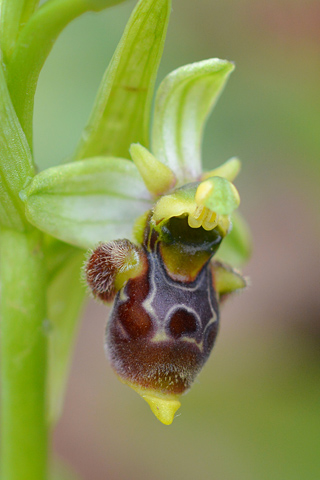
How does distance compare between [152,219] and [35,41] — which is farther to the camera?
[152,219]

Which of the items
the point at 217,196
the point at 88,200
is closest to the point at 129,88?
the point at 88,200

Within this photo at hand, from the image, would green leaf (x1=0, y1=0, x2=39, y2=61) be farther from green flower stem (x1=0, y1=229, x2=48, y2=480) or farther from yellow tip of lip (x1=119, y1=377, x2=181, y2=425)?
yellow tip of lip (x1=119, y1=377, x2=181, y2=425)

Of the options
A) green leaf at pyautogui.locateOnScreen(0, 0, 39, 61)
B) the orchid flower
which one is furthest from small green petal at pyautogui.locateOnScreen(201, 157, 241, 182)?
green leaf at pyautogui.locateOnScreen(0, 0, 39, 61)

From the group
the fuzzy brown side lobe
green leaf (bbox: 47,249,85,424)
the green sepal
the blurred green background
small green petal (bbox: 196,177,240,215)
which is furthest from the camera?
the blurred green background

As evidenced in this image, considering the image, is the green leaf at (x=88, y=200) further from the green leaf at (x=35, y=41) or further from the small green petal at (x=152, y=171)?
the green leaf at (x=35, y=41)

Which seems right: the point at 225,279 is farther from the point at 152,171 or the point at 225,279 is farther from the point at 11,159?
the point at 11,159
